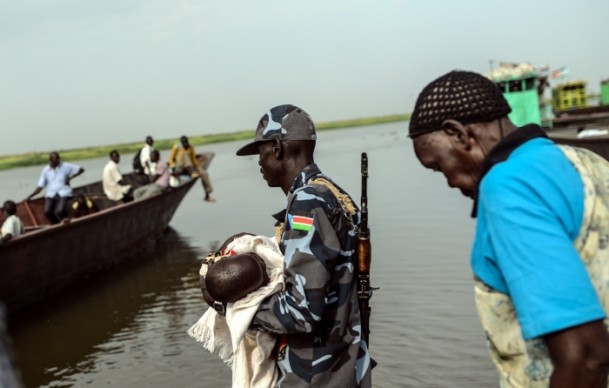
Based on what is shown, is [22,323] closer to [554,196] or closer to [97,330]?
[97,330]

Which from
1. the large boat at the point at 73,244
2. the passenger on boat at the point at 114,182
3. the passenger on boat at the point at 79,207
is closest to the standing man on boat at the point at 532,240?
the large boat at the point at 73,244

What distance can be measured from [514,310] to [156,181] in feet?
44.7

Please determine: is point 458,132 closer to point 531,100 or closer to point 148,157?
point 148,157

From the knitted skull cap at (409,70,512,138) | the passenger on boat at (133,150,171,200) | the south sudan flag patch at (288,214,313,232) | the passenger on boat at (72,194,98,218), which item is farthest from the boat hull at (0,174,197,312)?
the knitted skull cap at (409,70,512,138)

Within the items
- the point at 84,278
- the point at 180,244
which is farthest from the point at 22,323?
the point at 180,244

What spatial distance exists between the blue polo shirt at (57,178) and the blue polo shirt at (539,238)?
11721 millimetres

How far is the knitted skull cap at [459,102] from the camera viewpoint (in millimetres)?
1562

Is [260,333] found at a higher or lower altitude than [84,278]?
higher

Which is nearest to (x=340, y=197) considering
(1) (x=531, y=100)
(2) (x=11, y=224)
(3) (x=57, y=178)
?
(2) (x=11, y=224)

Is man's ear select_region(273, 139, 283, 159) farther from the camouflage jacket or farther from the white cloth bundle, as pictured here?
the white cloth bundle

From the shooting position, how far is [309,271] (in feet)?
7.27

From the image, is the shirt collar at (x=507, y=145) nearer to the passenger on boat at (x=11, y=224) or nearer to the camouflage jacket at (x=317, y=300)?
the camouflage jacket at (x=317, y=300)

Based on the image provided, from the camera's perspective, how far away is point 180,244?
1468 centimetres

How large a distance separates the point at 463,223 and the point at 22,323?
7.94 m
